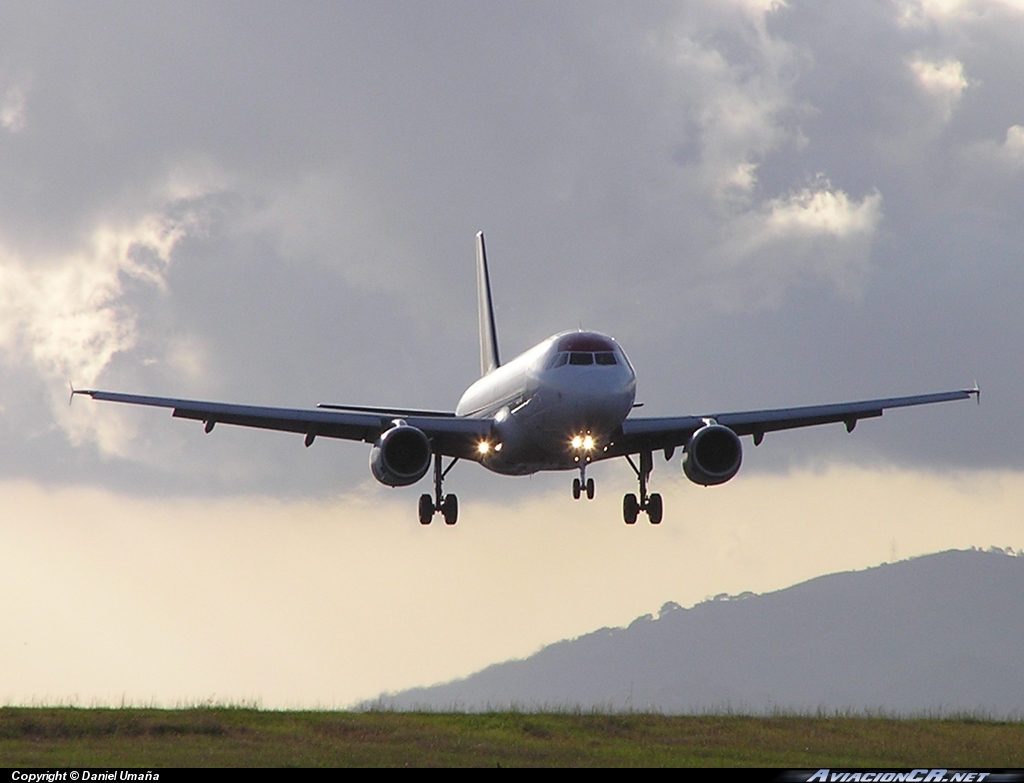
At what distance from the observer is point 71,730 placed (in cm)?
4666

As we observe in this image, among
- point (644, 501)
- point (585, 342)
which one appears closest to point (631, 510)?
point (644, 501)

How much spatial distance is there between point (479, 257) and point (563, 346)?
43.4 metres

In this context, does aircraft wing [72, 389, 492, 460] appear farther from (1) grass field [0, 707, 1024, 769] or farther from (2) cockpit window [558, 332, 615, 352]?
(1) grass field [0, 707, 1024, 769]

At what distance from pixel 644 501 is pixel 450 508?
23.3 feet

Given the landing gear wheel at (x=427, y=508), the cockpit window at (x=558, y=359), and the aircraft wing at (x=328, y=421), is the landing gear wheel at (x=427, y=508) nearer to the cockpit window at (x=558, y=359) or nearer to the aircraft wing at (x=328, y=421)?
the aircraft wing at (x=328, y=421)

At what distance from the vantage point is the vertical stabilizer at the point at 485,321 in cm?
7556

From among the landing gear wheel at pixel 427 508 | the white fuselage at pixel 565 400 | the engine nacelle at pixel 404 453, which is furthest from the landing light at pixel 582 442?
the landing gear wheel at pixel 427 508

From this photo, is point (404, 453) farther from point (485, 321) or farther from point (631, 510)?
point (485, 321)

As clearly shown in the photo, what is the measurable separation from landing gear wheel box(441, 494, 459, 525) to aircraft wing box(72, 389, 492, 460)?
2.72 meters

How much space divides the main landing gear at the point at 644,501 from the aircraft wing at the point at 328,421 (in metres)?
→ 5.60

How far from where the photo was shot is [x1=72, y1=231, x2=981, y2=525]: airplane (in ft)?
144

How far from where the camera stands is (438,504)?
54.3 m
